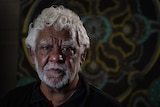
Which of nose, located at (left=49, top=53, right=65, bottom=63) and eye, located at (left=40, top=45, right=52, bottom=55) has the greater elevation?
eye, located at (left=40, top=45, right=52, bottom=55)

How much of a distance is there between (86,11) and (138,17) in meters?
0.30

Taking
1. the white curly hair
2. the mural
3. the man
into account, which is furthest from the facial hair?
the mural

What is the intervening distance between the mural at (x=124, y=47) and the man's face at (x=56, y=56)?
600 millimetres

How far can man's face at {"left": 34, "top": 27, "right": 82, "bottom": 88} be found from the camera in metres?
1.02

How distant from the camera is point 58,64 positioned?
3.31ft

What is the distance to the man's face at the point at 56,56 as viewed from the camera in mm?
1016

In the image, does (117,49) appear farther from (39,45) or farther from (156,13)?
(39,45)

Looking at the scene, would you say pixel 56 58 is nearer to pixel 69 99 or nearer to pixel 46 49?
pixel 46 49

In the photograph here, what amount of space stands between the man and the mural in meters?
0.53

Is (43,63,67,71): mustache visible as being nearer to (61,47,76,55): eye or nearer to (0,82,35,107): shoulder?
(61,47,76,55): eye

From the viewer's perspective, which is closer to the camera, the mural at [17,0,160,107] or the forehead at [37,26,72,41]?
the forehead at [37,26,72,41]

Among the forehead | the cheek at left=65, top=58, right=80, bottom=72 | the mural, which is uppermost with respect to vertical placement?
the forehead

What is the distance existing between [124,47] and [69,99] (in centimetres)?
65

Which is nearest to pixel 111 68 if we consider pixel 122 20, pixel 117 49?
pixel 117 49
